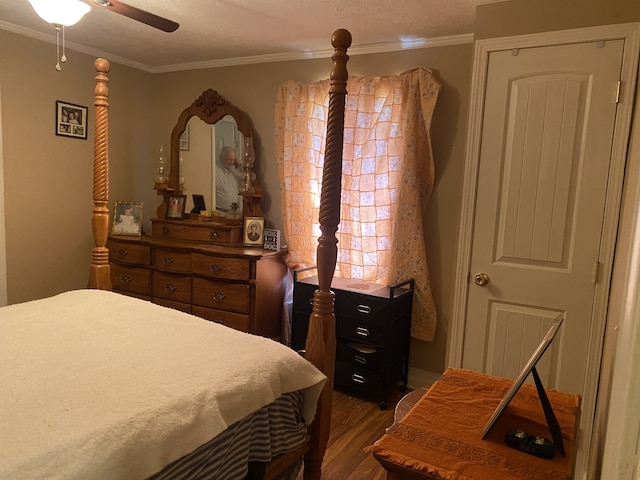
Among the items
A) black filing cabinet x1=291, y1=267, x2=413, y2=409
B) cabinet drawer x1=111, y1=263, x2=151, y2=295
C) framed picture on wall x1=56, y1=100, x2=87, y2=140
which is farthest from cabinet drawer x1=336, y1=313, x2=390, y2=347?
framed picture on wall x1=56, y1=100, x2=87, y2=140

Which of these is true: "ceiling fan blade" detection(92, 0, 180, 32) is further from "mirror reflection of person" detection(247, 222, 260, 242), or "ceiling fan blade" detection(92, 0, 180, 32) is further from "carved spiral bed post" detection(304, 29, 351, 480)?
"mirror reflection of person" detection(247, 222, 260, 242)

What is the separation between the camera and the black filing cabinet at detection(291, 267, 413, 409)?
2.91m

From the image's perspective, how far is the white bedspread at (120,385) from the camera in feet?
3.45

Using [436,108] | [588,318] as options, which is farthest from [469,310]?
[436,108]

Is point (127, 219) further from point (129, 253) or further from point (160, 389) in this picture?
point (160, 389)

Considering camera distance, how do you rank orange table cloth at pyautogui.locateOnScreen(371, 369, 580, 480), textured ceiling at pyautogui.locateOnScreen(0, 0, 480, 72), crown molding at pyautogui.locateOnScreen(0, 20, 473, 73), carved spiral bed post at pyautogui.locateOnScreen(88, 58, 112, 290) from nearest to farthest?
orange table cloth at pyautogui.locateOnScreen(371, 369, 580, 480), carved spiral bed post at pyautogui.locateOnScreen(88, 58, 112, 290), textured ceiling at pyautogui.locateOnScreen(0, 0, 480, 72), crown molding at pyautogui.locateOnScreen(0, 20, 473, 73)

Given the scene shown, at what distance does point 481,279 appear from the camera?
8.12ft

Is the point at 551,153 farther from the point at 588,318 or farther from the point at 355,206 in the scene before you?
the point at 355,206

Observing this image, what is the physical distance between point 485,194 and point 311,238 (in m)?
1.40

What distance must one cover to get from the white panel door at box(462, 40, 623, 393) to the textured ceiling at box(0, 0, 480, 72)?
0.59 metres

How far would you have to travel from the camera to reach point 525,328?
94.9 inches

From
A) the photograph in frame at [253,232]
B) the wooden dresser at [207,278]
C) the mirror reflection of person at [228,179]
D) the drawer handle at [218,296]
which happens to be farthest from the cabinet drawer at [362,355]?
the mirror reflection of person at [228,179]

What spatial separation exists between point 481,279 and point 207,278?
→ 192 cm

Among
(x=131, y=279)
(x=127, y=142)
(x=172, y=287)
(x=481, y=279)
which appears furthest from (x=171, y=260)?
(x=481, y=279)
